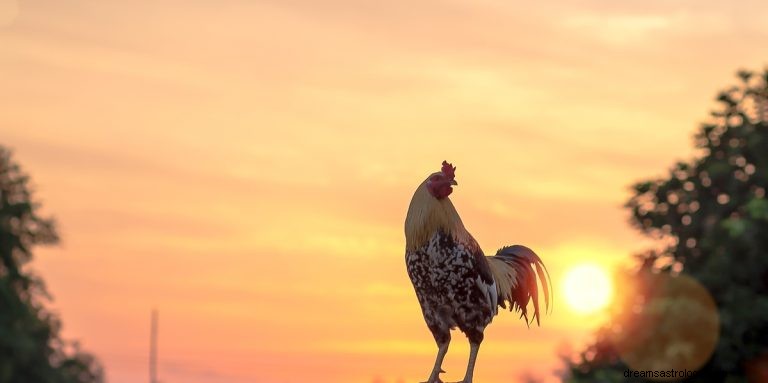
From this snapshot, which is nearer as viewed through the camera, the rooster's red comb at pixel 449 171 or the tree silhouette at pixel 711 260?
the rooster's red comb at pixel 449 171

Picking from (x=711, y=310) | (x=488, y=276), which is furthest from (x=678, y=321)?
(x=488, y=276)

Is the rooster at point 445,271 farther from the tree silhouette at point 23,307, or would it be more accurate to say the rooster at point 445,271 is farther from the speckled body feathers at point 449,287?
the tree silhouette at point 23,307

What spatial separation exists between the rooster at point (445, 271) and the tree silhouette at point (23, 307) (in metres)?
49.5

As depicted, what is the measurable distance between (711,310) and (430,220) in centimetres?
3200

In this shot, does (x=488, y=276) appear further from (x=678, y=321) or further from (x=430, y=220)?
(x=678, y=321)

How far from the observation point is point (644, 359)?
133 ft

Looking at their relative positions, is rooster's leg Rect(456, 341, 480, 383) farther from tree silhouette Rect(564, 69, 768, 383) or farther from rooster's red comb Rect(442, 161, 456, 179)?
tree silhouette Rect(564, 69, 768, 383)

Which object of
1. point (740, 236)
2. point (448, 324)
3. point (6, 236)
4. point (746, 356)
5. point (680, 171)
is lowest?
point (448, 324)

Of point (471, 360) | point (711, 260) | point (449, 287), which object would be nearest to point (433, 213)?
point (449, 287)

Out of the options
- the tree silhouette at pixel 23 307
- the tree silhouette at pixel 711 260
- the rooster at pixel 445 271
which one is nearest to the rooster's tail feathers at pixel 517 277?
the rooster at pixel 445 271

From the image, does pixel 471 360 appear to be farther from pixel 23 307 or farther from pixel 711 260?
pixel 23 307

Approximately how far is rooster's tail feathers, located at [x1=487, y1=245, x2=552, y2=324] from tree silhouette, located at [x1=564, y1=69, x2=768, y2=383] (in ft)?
91.2

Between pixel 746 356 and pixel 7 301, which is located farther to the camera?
pixel 7 301

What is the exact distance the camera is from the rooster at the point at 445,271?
400 inches
